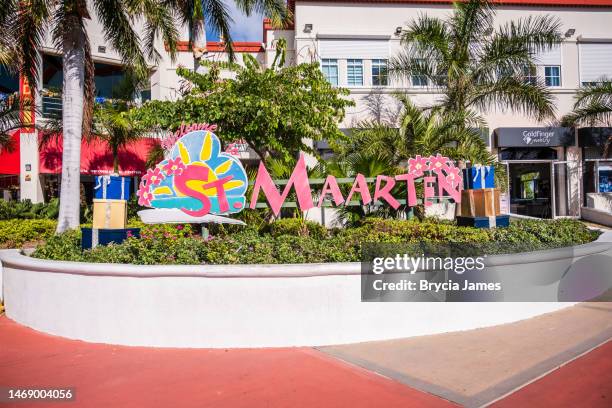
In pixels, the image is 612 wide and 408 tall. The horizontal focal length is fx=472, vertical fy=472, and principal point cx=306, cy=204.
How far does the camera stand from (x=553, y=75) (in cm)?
1811

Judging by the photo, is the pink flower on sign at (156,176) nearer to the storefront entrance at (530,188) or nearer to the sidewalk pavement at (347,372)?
the sidewalk pavement at (347,372)

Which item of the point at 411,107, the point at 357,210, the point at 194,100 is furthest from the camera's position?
the point at 411,107

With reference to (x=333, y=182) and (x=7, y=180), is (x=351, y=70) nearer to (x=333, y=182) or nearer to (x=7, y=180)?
(x=333, y=182)

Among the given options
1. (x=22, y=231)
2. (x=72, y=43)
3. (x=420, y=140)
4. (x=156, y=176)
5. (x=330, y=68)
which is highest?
(x=330, y=68)

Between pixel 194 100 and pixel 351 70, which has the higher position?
pixel 351 70

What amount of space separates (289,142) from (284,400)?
768 centimetres

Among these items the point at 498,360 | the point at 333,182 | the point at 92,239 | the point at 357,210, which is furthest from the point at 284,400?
the point at 357,210

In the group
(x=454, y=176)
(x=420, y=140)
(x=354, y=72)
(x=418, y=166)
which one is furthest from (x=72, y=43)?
(x=354, y=72)

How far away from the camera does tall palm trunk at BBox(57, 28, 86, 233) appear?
9555 mm

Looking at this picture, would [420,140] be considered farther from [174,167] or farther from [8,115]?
[8,115]

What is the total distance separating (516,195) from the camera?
18.5 metres

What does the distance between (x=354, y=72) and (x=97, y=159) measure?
1020 centimetres

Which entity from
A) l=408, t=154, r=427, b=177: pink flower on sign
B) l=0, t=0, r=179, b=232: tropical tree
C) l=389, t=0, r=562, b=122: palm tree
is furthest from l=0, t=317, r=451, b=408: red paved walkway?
l=389, t=0, r=562, b=122: palm tree

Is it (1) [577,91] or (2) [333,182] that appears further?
(1) [577,91]
